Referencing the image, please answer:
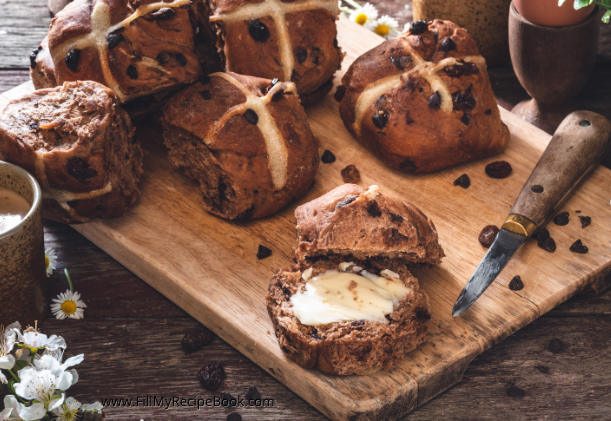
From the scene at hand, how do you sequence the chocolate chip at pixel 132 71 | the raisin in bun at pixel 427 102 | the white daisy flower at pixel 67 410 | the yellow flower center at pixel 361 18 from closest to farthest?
1. the white daisy flower at pixel 67 410
2. the chocolate chip at pixel 132 71
3. the raisin in bun at pixel 427 102
4. the yellow flower center at pixel 361 18

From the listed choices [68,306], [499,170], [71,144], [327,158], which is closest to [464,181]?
[499,170]

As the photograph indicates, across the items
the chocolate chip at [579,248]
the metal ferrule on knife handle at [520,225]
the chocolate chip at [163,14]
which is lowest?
the chocolate chip at [579,248]

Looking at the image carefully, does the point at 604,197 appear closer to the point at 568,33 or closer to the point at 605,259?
the point at 605,259

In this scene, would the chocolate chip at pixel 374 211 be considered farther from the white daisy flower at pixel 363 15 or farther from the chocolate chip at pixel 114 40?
the white daisy flower at pixel 363 15

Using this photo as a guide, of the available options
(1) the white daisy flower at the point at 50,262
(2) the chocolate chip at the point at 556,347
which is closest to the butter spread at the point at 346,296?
(2) the chocolate chip at the point at 556,347

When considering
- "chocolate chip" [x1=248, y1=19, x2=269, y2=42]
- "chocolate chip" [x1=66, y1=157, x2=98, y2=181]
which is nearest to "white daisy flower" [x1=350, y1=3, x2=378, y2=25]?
"chocolate chip" [x1=248, y1=19, x2=269, y2=42]

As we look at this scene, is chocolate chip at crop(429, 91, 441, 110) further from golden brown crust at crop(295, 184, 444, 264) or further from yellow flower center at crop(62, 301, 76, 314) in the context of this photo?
yellow flower center at crop(62, 301, 76, 314)

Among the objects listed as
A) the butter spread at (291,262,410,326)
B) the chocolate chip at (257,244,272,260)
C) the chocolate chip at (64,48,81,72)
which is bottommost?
the chocolate chip at (257,244,272,260)
